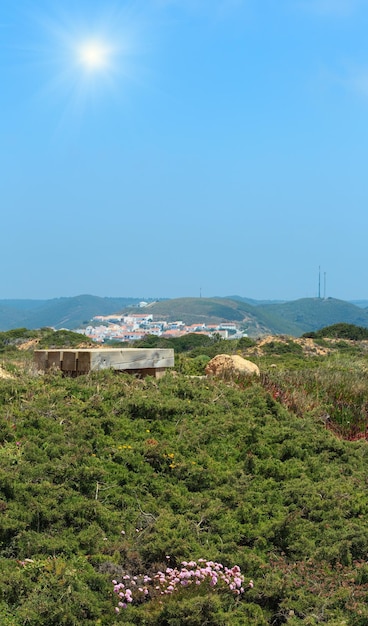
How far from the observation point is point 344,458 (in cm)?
798

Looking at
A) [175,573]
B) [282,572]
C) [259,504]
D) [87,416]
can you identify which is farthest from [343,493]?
[87,416]

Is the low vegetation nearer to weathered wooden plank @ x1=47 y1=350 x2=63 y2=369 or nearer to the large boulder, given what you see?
weathered wooden plank @ x1=47 y1=350 x2=63 y2=369

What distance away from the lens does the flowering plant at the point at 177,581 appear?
500 centimetres

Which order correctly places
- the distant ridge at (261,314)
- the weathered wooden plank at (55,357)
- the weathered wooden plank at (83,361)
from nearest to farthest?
the weathered wooden plank at (83,361)
the weathered wooden plank at (55,357)
the distant ridge at (261,314)

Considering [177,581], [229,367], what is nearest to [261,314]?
[229,367]

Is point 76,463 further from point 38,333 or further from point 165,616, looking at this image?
point 38,333

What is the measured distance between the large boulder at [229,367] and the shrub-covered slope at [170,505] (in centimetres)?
252

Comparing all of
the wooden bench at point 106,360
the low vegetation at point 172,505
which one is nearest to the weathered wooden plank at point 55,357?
the wooden bench at point 106,360

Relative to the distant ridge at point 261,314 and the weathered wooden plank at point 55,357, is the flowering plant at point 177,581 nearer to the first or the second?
the weathered wooden plank at point 55,357

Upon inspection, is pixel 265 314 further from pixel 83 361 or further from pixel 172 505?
pixel 172 505

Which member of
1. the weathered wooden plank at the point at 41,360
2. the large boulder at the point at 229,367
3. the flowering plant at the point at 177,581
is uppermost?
the weathered wooden plank at the point at 41,360

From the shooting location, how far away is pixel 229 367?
11.9 m

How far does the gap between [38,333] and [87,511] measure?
30.3 metres

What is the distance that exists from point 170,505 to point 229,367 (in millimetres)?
5666
